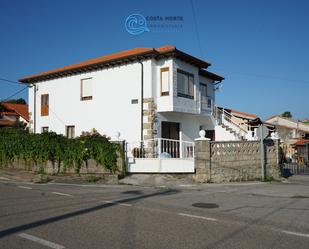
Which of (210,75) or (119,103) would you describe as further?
(210,75)

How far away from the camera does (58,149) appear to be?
1483 cm

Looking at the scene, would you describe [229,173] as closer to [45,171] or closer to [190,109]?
[190,109]

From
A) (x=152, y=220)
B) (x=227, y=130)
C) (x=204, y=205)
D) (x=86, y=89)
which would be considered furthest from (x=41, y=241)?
(x=227, y=130)

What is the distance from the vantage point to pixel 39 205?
25.4ft

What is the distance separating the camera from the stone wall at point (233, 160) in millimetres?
13117

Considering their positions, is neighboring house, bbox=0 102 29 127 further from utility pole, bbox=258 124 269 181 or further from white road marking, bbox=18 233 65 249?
white road marking, bbox=18 233 65 249

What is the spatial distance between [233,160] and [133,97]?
7.06 m

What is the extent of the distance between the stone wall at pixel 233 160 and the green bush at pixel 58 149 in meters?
3.75

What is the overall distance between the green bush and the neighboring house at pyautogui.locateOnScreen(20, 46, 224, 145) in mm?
1347

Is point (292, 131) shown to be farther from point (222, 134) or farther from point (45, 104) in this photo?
point (45, 104)

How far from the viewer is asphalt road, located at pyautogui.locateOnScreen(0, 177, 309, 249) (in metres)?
4.86

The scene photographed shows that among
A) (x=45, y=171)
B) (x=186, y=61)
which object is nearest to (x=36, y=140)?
(x=45, y=171)

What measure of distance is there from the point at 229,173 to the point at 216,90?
10.9 m

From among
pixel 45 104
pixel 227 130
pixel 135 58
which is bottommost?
pixel 227 130
